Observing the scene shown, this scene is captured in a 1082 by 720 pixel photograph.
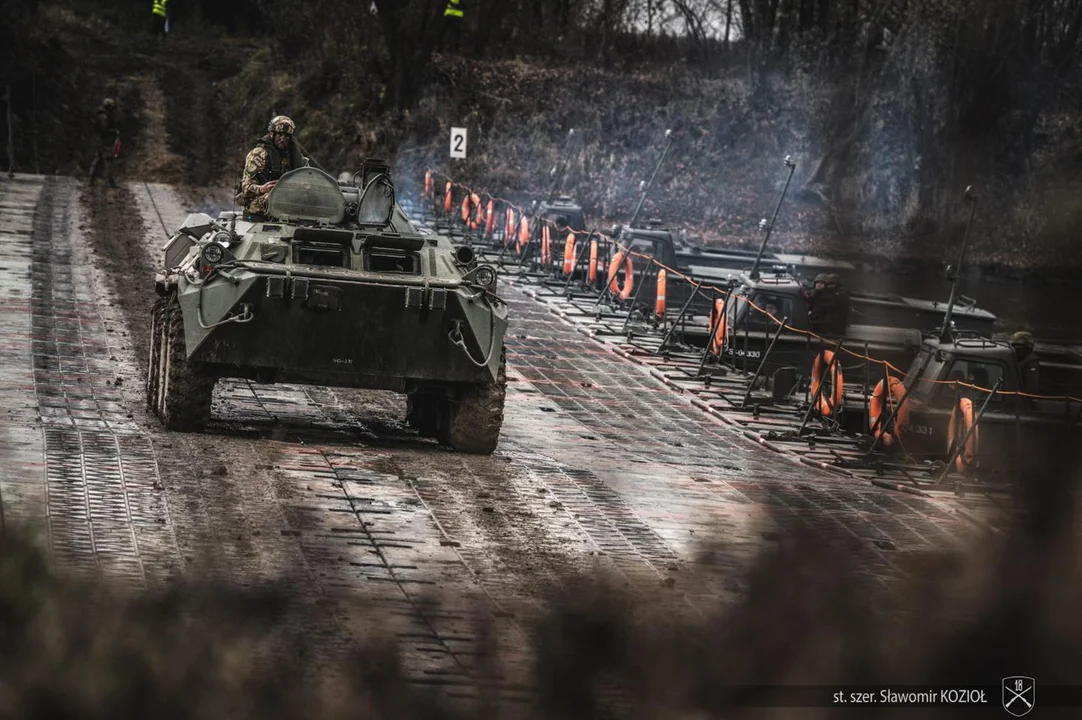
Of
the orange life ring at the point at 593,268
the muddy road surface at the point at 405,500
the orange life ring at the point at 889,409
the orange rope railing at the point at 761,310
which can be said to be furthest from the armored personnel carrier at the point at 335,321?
the orange life ring at the point at 593,268

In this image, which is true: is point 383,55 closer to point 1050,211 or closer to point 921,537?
point 1050,211

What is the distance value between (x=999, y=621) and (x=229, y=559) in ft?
16.9

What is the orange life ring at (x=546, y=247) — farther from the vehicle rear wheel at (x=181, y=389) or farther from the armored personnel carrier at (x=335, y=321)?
the vehicle rear wheel at (x=181, y=389)

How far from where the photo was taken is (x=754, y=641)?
5340mm

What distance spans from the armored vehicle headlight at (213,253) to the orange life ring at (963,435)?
6.64 m

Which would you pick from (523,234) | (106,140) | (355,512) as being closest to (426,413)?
(355,512)

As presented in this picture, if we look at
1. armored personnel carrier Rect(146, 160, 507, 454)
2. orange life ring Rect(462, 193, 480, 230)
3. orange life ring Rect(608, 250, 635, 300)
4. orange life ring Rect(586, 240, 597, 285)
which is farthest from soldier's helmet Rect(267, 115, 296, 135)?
orange life ring Rect(462, 193, 480, 230)

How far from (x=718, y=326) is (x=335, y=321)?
9513 mm

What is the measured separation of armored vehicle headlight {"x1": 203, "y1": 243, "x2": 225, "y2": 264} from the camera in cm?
1332

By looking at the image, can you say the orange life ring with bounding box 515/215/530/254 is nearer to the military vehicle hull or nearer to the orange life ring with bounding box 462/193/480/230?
the orange life ring with bounding box 462/193/480/230

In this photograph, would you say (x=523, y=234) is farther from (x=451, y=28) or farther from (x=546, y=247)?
(x=451, y=28)

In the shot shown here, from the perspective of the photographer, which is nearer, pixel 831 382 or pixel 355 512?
pixel 355 512

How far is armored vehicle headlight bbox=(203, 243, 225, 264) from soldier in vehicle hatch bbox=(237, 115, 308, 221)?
5.03ft

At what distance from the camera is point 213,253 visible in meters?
13.4
